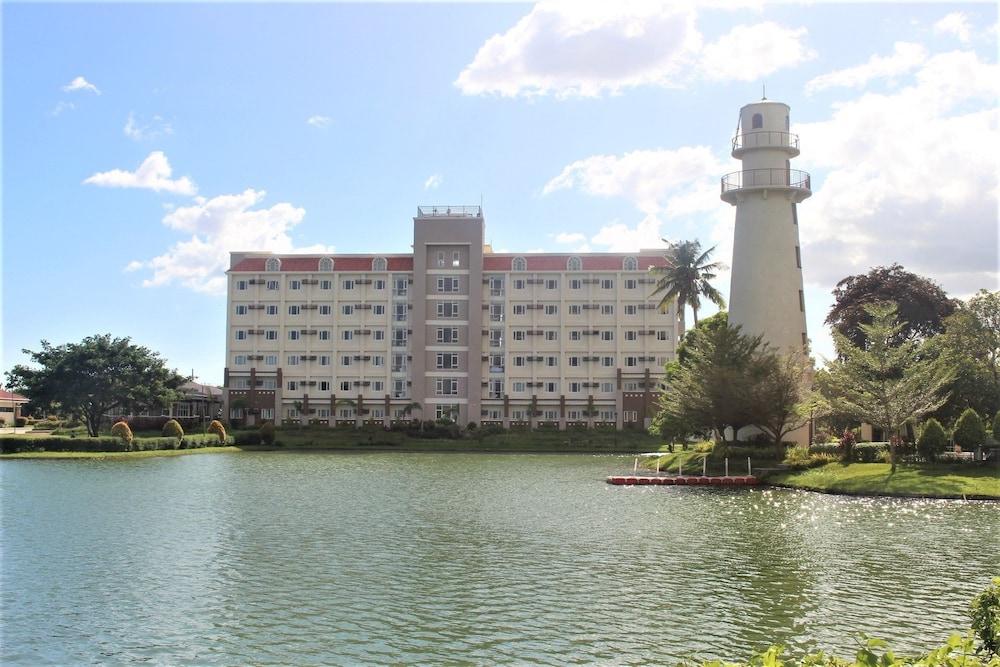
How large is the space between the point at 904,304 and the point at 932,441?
27.2 meters

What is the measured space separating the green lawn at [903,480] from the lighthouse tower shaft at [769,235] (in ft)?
33.4

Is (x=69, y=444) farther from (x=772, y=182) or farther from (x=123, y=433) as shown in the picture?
(x=772, y=182)

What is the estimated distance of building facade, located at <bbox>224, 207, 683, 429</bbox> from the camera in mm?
98750

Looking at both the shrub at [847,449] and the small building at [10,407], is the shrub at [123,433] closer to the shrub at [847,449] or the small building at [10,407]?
the shrub at [847,449]

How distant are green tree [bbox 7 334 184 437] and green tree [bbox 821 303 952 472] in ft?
174

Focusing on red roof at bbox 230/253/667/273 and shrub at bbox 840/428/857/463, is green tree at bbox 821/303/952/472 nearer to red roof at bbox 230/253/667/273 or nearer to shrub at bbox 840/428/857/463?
shrub at bbox 840/428/857/463

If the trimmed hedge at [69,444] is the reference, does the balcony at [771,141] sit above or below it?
above

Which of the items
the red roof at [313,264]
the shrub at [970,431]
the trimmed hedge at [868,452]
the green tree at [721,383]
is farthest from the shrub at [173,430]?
the shrub at [970,431]

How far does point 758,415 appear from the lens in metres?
45.7

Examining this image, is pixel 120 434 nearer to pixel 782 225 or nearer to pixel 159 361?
pixel 159 361

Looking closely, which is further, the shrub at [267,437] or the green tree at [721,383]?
the shrub at [267,437]

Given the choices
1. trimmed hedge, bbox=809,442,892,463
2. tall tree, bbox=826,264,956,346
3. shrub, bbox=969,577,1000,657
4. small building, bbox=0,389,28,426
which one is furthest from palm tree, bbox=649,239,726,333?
small building, bbox=0,389,28,426

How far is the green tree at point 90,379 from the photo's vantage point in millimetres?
67000

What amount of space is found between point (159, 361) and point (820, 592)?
65.0 m
